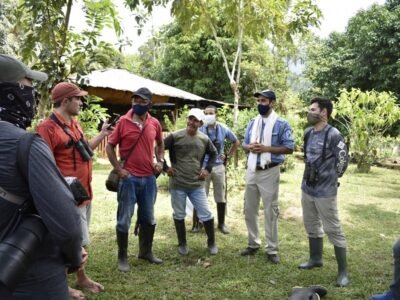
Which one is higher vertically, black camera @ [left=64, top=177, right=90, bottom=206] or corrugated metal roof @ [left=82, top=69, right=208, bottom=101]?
corrugated metal roof @ [left=82, top=69, right=208, bottom=101]

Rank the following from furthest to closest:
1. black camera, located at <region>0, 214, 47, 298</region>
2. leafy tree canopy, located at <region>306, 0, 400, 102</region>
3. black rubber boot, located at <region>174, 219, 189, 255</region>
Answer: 1. leafy tree canopy, located at <region>306, 0, 400, 102</region>
2. black rubber boot, located at <region>174, 219, 189, 255</region>
3. black camera, located at <region>0, 214, 47, 298</region>

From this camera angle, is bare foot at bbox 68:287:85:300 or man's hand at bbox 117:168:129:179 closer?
bare foot at bbox 68:287:85:300

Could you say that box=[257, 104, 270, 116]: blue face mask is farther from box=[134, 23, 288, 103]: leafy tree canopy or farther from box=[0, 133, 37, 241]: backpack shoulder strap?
box=[134, 23, 288, 103]: leafy tree canopy

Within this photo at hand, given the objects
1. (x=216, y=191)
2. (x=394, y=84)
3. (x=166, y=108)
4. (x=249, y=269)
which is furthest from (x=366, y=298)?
(x=394, y=84)

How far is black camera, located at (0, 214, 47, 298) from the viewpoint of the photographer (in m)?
1.58

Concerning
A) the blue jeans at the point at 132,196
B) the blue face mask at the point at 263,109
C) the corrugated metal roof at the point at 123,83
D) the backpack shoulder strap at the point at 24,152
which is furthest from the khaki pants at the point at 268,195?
the corrugated metal roof at the point at 123,83

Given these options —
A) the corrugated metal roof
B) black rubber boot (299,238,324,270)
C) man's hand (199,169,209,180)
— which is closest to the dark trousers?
black rubber boot (299,238,324,270)

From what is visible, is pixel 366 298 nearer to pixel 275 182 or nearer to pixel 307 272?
pixel 307 272

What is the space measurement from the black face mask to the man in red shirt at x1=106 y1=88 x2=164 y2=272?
2.66m

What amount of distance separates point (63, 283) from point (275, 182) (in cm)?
355

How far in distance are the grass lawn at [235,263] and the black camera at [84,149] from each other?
55.3 inches

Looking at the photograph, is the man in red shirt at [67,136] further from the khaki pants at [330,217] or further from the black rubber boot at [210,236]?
the khaki pants at [330,217]

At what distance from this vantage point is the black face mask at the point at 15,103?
1794mm

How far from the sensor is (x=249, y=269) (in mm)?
4879
